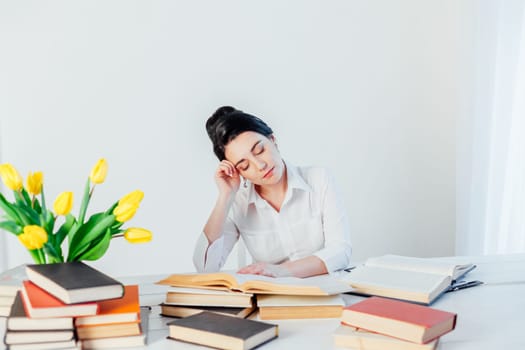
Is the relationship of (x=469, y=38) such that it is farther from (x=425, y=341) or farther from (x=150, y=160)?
(x=425, y=341)

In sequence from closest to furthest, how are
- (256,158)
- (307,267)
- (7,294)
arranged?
1. (7,294)
2. (307,267)
3. (256,158)

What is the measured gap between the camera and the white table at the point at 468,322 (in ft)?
3.95

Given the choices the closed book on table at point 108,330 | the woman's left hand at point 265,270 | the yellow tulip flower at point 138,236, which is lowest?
the closed book on table at point 108,330

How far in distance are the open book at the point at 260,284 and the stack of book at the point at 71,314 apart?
22 centimetres

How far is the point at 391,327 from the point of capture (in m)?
1.12

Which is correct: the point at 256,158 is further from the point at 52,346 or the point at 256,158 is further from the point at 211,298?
the point at 52,346

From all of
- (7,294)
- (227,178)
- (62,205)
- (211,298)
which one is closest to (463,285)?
(211,298)

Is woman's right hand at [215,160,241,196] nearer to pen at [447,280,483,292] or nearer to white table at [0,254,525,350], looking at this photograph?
white table at [0,254,525,350]

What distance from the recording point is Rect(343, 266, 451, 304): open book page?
1434 millimetres

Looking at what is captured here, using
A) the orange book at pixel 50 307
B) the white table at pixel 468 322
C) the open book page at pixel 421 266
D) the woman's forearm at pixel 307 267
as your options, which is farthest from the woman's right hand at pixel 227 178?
the orange book at pixel 50 307

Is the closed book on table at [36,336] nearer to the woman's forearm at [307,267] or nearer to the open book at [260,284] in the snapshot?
the open book at [260,284]

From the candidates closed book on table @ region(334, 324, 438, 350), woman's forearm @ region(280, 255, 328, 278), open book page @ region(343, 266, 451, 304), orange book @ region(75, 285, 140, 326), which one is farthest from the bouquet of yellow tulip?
woman's forearm @ region(280, 255, 328, 278)

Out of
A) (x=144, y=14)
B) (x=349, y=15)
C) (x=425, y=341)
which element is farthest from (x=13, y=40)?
(x=425, y=341)

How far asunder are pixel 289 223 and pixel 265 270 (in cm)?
47
